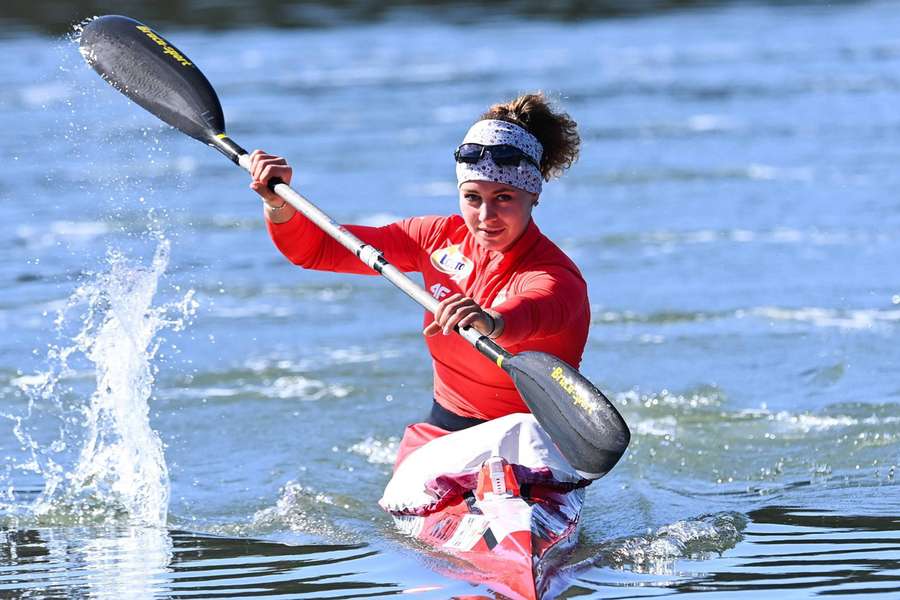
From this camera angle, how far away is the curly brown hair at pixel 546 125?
5406 millimetres

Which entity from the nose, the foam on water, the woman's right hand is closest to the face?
the nose

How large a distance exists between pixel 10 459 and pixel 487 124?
9.86 ft

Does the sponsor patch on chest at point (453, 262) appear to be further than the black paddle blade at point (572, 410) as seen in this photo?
Yes

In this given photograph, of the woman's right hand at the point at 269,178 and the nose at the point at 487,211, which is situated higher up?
the woman's right hand at the point at 269,178

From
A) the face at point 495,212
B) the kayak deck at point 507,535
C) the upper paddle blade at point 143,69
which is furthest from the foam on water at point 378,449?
the face at point 495,212

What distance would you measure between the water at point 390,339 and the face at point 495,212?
1.08m

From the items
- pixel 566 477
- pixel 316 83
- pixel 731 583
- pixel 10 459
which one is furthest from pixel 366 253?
pixel 316 83

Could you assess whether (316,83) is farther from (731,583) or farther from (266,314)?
(731,583)

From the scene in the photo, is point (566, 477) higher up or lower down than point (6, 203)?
lower down

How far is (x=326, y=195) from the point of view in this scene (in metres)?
12.6

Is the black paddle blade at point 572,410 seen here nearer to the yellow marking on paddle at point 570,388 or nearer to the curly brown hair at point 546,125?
the yellow marking on paddle at point 570,388

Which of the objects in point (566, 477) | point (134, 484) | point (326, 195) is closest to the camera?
point (566, 477)

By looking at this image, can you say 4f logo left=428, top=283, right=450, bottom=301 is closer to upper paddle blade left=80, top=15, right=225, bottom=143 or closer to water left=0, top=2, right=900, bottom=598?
water left=0, top=2, right=900, bottom=598

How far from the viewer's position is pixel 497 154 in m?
5.12
